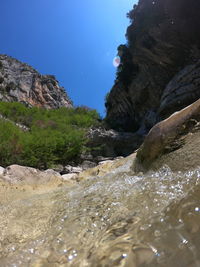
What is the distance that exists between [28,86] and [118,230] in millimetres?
52903

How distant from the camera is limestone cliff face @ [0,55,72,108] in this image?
155 ft

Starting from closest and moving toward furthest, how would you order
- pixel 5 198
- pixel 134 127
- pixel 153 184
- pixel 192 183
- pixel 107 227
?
pixel 107 227, pixel 192 183, pixel 153 184, pixel 5 198, pixel 134 127

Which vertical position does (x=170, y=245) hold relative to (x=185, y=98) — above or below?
below

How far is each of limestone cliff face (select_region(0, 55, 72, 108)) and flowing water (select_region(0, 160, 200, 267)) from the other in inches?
1787

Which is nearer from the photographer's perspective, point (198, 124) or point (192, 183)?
point (192, 183)

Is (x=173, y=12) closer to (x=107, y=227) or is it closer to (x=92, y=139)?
(x=92, y=139)

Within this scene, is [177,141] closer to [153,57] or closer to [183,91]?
[183,91]

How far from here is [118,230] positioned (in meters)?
2.04

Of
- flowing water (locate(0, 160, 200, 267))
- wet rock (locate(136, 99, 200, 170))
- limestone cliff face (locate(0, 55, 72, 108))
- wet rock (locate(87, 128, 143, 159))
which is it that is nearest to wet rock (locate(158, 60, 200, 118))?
wet rock (locate(87, 128, 143, 159))

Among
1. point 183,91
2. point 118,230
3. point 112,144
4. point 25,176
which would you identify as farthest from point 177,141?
point 112,144

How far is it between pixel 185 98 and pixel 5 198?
11748 millimetres

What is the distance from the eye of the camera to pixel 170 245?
152 cm

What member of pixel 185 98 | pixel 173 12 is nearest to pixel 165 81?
pixel 173 12

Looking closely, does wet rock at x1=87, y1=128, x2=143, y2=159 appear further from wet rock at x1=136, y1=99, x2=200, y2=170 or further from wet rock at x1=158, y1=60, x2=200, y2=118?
wet rock at x1=136, y1=99, x2=200, y2=170
